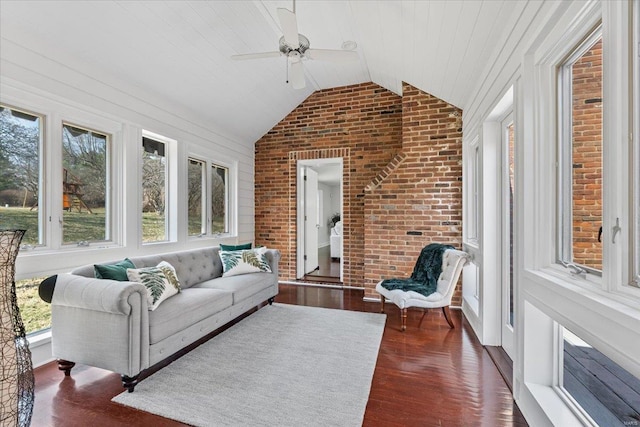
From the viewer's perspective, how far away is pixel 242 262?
12.5 ft

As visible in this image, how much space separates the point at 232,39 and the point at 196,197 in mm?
2232

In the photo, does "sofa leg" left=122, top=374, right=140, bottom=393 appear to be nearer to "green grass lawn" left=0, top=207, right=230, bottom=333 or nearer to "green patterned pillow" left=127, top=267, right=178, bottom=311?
"green patterned pillow" left=127, top=267, right=178, bottom=311

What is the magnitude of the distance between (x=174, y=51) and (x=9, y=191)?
191 centimetres

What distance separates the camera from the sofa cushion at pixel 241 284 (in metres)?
3.20

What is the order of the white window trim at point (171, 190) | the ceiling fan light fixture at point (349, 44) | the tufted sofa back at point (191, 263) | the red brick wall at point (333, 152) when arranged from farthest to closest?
the red brick wall at point (333, 152) < the white window trim at point (171, 190) < the tufted sofa back at point (191, 263) < the ceiling fan light fixture at point (349, 44)

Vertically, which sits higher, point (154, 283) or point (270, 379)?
point (154, 283)

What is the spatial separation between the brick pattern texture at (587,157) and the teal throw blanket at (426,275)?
74.4 inches

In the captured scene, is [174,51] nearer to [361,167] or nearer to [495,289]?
[361,167]

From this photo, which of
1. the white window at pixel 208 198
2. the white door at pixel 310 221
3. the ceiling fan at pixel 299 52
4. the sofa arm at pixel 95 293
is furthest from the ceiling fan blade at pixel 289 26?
the white door at pixel 310 221

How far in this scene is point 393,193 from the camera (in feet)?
14.0

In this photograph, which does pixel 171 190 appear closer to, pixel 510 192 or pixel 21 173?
pixel 21 173

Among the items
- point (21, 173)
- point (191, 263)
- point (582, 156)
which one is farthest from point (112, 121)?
point (582, 156)

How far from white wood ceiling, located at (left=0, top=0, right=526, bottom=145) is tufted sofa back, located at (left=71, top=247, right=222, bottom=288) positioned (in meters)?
1.82

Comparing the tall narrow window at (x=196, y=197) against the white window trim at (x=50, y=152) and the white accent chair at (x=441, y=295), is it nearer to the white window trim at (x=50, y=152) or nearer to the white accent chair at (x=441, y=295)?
the white window trim at (x=50, y=152)
